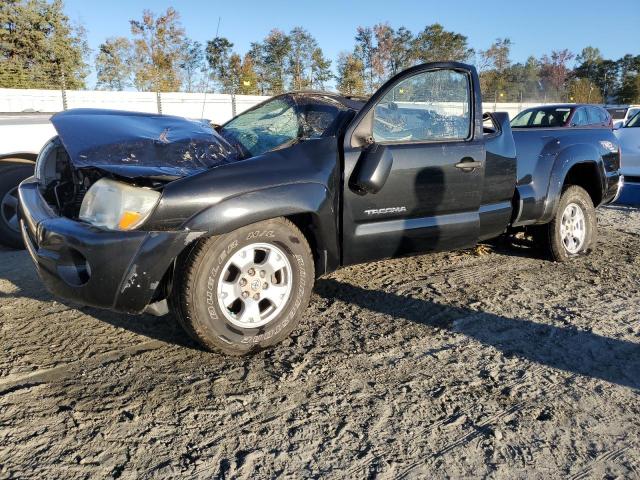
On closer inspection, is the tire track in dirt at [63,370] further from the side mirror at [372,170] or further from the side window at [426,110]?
the side window at [426,110]

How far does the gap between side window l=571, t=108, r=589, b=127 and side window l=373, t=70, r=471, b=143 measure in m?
9.37

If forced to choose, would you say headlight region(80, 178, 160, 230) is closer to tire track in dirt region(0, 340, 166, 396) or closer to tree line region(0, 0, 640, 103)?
tire track in dirt region(0, 340, 166, 396)

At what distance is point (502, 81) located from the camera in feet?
152

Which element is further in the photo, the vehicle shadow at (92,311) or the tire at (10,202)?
the tire at (10,202)

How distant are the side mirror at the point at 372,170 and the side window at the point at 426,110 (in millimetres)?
231

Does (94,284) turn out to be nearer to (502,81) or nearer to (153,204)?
(153,204)

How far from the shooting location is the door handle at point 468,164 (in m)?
4.00

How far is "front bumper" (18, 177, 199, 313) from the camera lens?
279cm

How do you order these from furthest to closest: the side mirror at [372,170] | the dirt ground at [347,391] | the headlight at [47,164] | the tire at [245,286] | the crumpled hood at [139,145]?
the headlight at [47,164], the side mirror at [372,170], the crumpled hood at [139,145], the tire at [245,286], the dirt ground at [347,391]

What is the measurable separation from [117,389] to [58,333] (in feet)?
3.10

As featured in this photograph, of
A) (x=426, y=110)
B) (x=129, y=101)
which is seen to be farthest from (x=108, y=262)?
(x=129, y=101)

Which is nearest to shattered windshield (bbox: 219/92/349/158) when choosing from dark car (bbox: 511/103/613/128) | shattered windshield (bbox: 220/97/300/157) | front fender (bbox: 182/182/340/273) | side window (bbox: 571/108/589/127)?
shattered windshield (bbox: 220/97/300/157)

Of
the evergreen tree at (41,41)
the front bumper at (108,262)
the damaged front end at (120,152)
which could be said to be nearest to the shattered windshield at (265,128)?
the damaged front end at (120,152)

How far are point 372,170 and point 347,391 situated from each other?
137 cm
